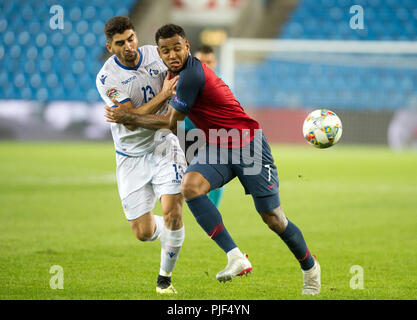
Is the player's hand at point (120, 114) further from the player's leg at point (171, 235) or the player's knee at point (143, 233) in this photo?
the player's knee at point (143, 233)

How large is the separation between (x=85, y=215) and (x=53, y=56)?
1476 centimetres

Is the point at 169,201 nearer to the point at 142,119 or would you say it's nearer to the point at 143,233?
the point at 143,233

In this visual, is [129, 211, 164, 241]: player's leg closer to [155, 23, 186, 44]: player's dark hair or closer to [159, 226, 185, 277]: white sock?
[159, 226, 185, 277]: white sock

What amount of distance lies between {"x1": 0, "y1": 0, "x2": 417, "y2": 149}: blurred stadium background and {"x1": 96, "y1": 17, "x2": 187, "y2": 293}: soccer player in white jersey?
47.9ft

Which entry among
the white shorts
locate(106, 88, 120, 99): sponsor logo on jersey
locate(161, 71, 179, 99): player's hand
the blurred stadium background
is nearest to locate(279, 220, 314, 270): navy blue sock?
the white shorts

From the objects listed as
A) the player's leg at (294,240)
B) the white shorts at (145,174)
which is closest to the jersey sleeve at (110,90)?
the white shorts at (145,174)

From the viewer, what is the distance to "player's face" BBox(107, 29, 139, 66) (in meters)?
5.20

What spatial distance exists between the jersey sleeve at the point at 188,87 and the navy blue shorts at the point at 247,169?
1.36ft

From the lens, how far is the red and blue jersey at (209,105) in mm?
4633

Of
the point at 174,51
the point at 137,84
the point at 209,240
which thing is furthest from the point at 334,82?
the point at 174,51

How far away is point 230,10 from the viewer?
1105 inches

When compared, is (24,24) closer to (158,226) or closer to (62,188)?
(62,188)
